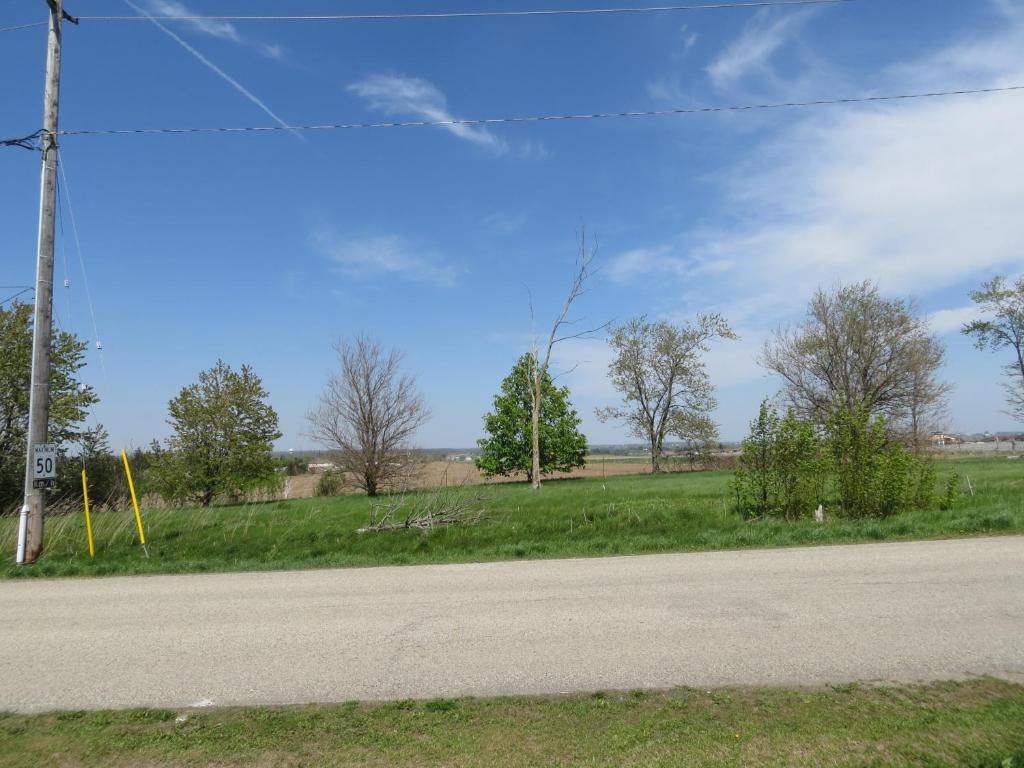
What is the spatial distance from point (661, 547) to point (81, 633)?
848 centimetres

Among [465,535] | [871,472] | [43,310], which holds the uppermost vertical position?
[43,310]

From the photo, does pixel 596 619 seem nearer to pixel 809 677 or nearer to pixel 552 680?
pixel 552 680

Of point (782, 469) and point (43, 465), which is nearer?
point (43, 465)

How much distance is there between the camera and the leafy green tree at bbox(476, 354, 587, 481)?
4331 centimetres

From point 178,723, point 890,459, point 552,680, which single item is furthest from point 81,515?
point 890,459

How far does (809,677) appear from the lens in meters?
4.99

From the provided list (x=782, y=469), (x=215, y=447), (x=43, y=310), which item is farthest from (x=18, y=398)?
(x=782, y=469)

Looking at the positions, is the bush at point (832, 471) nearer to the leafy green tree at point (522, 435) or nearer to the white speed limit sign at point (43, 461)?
the white speed limit sign at point (43, 461)

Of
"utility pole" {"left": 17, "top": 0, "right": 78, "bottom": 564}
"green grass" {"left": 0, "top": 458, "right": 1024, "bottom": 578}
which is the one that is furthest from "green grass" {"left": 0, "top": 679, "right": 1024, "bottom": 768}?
"utility pole" {"left": 17, "top": 0, "right": 78, "bottom": 564}

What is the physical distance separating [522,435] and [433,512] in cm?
2858

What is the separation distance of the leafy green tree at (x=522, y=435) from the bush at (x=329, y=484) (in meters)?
12.6

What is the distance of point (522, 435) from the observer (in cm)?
4322

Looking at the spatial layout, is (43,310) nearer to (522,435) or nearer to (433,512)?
(433,512)

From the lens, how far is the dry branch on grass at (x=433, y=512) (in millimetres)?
14336
